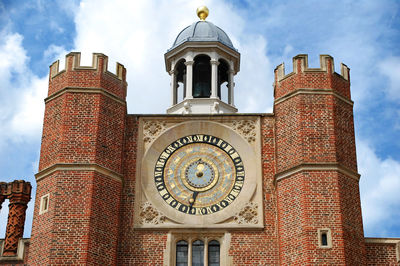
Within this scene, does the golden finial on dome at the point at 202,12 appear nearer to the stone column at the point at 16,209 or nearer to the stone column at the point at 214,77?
the stone column at the point at 214,77

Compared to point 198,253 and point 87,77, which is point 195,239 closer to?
point 198,253

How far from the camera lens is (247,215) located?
81.3ft

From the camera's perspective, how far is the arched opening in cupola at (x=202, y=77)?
29938 mm

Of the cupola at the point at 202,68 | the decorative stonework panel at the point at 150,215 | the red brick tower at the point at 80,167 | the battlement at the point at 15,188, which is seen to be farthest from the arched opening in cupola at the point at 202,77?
the battlement at the point at 15,188

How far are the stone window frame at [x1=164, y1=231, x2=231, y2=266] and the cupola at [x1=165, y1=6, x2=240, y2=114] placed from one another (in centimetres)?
532

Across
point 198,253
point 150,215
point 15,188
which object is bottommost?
point 198,253

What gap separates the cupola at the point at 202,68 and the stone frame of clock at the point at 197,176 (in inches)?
80.4

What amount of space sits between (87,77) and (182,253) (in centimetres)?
636

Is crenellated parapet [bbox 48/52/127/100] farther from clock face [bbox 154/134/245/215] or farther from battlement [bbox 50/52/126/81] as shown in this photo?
clock face [bbox 154/134/245/215]

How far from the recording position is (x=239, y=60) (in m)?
30.7

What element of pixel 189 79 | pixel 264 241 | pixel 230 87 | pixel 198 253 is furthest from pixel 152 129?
pixel 264 241

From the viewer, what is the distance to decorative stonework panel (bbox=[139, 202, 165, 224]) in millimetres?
24766

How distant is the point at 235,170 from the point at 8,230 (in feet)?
24.1

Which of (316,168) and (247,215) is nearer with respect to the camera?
(316,168)
